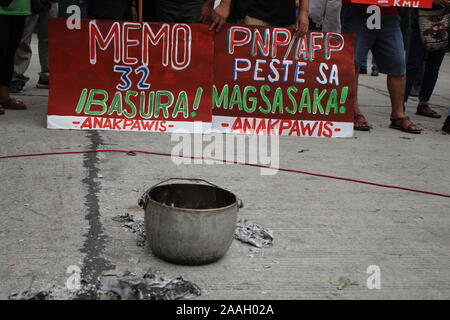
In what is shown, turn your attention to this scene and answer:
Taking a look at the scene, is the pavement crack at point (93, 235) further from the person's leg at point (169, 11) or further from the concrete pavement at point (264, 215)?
the person's leg at point (169, 11)

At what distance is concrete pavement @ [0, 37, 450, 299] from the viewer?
2742 mm

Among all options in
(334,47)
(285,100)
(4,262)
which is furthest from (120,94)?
(4,262)

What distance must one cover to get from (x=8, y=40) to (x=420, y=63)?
4.49 metres

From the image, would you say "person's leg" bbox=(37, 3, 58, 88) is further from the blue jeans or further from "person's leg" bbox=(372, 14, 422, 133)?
"person's leg" bbox=(372, 14, 422, 133)

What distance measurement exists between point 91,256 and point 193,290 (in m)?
0.57

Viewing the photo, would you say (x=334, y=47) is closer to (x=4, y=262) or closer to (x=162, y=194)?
(x=162, y=194)

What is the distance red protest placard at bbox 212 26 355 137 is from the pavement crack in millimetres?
1602

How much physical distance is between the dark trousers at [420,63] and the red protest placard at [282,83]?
5.31ft

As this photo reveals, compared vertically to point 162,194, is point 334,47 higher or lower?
higher

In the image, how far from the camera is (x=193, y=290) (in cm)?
255

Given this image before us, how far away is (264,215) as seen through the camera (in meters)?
3.53

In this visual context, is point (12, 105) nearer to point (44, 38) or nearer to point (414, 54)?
point (44, 38)

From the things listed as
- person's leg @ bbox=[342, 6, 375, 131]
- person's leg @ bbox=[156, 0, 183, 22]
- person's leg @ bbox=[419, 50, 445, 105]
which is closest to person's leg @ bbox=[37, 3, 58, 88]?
person's leg @ bbox=[156, 0, 183, 22]

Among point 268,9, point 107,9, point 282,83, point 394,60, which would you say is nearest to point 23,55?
point 107,9
